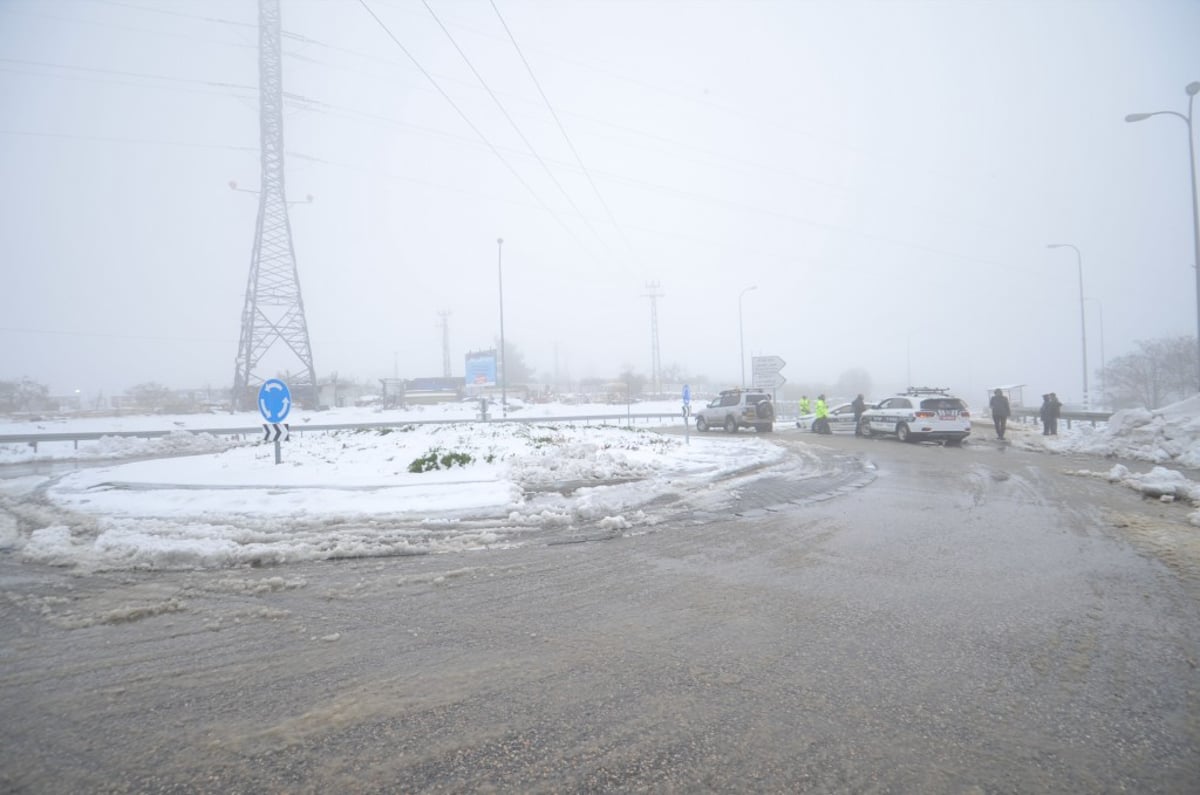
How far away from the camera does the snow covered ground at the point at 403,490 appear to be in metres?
6.31

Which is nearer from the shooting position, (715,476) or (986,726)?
(986,726)

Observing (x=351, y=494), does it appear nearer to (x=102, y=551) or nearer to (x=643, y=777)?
(x=102, y=551)

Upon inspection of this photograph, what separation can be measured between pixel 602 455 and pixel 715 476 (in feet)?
8.56

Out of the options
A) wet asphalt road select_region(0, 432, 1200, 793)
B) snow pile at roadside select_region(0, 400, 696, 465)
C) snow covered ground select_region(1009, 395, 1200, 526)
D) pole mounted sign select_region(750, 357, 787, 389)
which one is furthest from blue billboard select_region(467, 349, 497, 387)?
wet asphalt road select_region(0, 432, 1200, 793)

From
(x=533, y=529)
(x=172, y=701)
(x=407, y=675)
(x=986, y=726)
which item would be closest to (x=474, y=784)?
(x=407, y=675)

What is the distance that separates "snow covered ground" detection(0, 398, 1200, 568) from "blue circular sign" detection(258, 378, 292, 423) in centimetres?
122

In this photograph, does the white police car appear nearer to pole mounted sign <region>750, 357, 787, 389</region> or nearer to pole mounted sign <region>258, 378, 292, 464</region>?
pole mounted sign <region>750, 357, 787, 389</region>

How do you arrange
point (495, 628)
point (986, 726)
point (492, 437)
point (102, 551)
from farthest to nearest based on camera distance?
point (492, 437)
point (102, 551)
point (495, 628)
point (986, 726)

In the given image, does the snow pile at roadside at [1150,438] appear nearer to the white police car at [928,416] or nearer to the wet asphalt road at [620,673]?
the white police car at [928,416]

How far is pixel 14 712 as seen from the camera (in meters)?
2.80

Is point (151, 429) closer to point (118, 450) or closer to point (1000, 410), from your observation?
point (118, 450)

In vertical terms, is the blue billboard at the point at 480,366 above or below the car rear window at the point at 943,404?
above

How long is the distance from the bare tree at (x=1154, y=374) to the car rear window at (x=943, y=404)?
24.7m

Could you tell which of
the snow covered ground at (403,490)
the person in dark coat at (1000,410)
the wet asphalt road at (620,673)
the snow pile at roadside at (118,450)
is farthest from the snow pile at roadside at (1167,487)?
the snow pile at roadside at (118,450)
